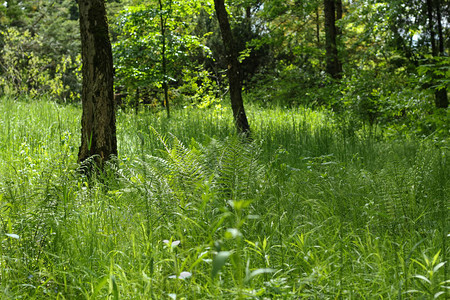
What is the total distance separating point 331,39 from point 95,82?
34.2ft

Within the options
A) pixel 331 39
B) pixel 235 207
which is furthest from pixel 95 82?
pixel 331 39

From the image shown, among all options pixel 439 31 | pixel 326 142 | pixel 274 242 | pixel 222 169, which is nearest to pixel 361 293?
pixel 274 242

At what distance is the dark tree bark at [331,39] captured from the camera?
42.7 ft

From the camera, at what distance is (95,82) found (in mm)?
4242

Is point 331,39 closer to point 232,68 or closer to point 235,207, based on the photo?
point 232,68

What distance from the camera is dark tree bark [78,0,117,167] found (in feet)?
13.9

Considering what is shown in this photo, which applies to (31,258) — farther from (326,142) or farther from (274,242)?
(326,142)

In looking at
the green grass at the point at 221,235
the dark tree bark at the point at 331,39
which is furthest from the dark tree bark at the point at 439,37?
→ the green grass at the point at 221,235

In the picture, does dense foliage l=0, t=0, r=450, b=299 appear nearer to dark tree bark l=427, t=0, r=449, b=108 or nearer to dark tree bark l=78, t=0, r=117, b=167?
dark tree bark l=427, t=0, r=449, b=108

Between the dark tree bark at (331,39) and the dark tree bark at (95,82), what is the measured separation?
32.4 feet

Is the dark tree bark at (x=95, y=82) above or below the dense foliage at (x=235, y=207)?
above

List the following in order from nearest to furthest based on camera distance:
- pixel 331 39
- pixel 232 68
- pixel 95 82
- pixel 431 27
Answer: pixel 95 82 → pixel 232 68 → pixel 431 27 → pixel 331 39

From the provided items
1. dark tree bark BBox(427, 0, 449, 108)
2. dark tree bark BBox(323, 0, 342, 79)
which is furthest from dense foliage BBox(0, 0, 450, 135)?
dark tree bark BBox(323, 0, 342, 79)

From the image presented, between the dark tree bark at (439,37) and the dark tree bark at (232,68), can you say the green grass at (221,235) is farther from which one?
the dark tree bark at (439,37)
